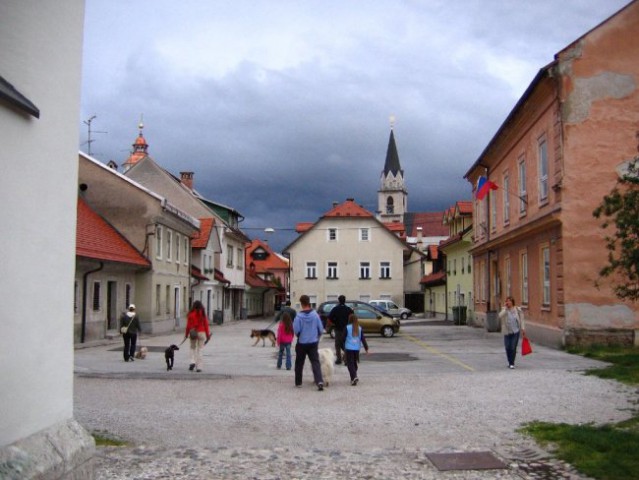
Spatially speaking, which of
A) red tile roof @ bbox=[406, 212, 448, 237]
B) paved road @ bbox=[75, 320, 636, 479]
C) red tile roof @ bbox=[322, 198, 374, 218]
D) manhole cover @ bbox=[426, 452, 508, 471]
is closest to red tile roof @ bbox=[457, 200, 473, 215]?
red tile roof @ bbox=[322, 198, 374, 218]

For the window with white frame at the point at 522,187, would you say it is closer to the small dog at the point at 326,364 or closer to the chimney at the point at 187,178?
the small dog at the point at 326,364

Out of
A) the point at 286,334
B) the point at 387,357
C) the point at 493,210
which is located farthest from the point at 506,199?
the point at 286,334

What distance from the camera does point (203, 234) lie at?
4631cm

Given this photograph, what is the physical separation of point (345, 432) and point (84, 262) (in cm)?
1933

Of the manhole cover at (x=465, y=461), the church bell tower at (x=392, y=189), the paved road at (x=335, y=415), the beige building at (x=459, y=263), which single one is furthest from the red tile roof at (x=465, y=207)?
the church bell tower at (x=392, y=189)

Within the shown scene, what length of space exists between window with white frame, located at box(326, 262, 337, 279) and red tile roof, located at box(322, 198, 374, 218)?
4.60 metres

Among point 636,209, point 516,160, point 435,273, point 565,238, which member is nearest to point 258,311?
point 435,273

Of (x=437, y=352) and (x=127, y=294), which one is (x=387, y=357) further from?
(x=127, y=294)

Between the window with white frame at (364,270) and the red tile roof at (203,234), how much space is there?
23571 millimetres

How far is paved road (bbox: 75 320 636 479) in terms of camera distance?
761cm

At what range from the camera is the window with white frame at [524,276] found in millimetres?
27675

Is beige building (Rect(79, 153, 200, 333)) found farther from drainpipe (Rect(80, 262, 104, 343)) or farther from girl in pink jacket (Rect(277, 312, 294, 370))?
girl in pink jacket (Rect(277, 312, 294, 370))

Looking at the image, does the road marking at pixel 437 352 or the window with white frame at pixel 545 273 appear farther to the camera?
the window with white frame at pixel 545 273

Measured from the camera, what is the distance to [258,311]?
7312 centimetres
